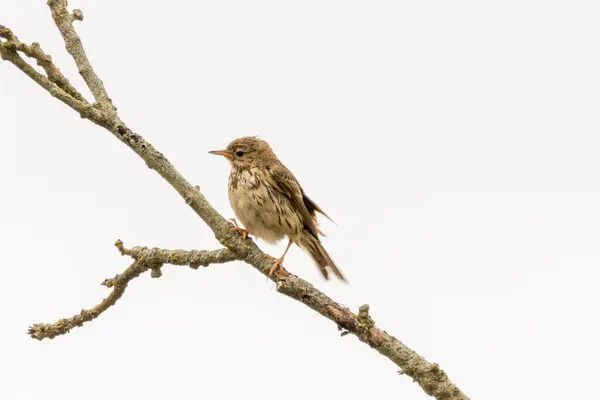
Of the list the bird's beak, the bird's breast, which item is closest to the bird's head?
the bird's beak

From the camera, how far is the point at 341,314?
4902 mm

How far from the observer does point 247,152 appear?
8.35m

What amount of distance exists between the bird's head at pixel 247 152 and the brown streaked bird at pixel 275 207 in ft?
0.19

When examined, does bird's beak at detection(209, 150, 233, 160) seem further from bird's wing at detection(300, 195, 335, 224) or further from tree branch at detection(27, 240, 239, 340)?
tree branch at detection(27, 240, 239, 340)

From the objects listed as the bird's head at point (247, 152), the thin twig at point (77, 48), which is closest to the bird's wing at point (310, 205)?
the bird's head at point (247, 152)

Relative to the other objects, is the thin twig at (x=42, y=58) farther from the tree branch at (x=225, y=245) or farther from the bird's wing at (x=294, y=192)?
the bird's wing at (x=294, y=192)

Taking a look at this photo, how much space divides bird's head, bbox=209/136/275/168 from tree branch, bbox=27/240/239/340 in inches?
107

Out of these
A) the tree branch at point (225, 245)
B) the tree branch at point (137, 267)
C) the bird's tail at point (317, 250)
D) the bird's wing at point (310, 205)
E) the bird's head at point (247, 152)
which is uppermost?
the bird's head at point (247, 152)

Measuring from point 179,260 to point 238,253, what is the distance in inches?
17.0

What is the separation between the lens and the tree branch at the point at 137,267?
5.47m

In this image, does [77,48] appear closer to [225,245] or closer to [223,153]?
[225,245]

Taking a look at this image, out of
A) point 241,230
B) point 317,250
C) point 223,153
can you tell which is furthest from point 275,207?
point 223,153

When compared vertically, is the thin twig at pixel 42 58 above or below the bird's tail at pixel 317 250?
below

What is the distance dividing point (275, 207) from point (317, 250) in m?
0.62
